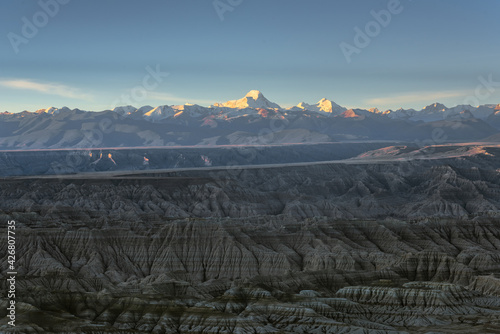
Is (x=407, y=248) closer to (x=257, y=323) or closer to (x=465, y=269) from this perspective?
(x=465, y=269)

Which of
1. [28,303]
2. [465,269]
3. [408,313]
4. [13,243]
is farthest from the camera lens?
[13,243]

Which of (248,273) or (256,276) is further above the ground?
(256,276)

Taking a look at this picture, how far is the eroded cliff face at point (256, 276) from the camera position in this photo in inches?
3120

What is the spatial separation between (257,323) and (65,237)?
63.8 m

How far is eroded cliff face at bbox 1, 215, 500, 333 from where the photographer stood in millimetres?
79250

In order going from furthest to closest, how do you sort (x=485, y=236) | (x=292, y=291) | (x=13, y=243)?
(x=485, y=236) < (x=13, y=243) < (x=292, y=291)

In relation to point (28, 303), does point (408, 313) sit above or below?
below

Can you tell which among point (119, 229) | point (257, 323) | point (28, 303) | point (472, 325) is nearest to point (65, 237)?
point (119, 229)

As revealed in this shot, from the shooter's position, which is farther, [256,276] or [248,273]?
[248,273]

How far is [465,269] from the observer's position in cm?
11262

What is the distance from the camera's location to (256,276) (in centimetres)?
10512

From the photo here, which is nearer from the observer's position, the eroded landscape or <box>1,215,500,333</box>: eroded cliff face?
<box>1,215,500,333</box>: eroded cliff face

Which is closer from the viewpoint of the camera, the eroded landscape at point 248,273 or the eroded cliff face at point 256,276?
the eroded cliff face at point 256,276

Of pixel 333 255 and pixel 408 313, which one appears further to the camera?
pixel 333 255
